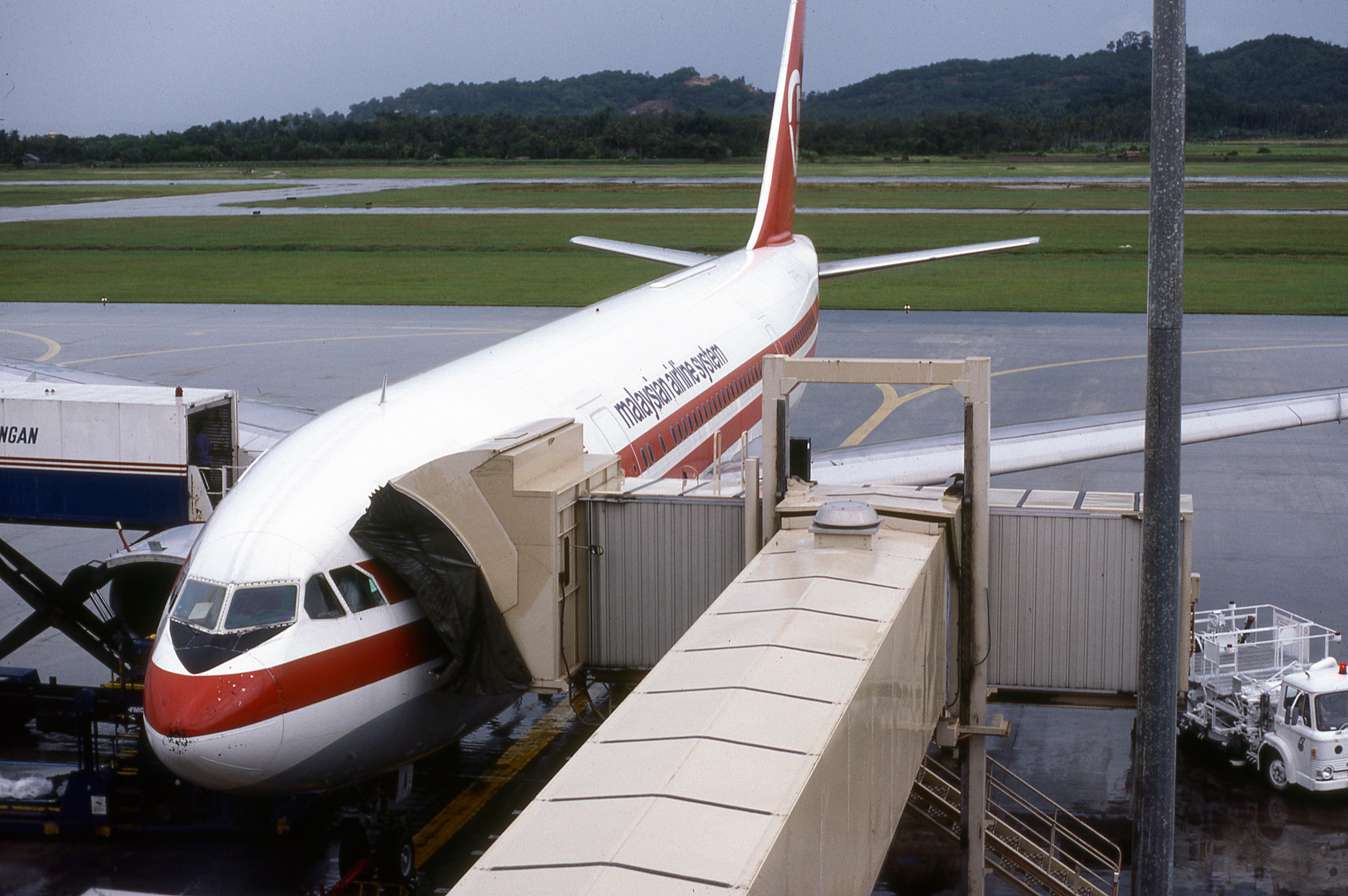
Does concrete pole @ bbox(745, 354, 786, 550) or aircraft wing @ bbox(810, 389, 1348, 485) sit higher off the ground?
concrete pole @ bbox(745, 354, 786, 550)

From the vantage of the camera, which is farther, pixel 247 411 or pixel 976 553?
pixel 247 411

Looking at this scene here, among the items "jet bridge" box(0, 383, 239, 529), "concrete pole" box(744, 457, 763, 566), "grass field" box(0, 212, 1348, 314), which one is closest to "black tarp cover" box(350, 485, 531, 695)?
"concrete pole" box(744, 457, 763, 566)

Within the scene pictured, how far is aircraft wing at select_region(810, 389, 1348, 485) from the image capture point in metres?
22.2

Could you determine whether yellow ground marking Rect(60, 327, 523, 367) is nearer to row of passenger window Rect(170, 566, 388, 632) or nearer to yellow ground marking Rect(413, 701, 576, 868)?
yellow ground marking Rect(413, 701, 576, 868)

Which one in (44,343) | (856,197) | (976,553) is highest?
(856,197)

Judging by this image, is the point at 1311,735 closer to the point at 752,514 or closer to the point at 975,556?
the point at 975,556

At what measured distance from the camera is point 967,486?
1274 centimetres

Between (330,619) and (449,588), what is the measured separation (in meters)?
1.16

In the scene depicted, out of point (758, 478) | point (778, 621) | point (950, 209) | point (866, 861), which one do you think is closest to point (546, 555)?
point (758, 478)

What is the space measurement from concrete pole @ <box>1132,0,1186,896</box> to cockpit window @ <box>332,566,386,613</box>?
22.3 feet

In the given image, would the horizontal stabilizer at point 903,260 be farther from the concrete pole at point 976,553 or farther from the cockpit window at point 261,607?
the cockpit window at point 261,607

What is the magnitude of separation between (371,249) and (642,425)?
267 feet

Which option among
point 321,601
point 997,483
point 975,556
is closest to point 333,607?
point 321,601

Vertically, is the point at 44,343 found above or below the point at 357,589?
above
